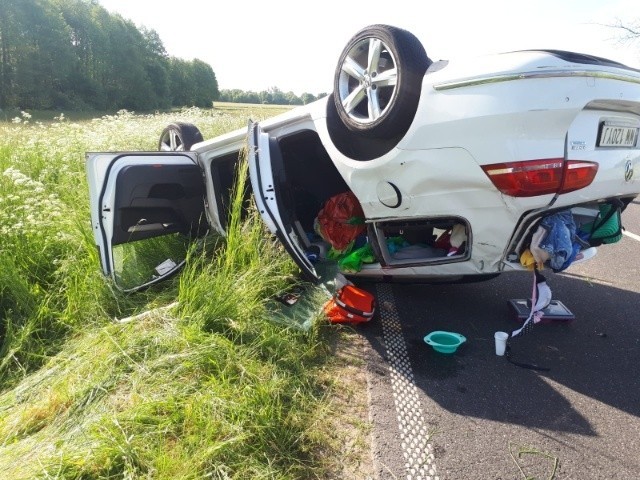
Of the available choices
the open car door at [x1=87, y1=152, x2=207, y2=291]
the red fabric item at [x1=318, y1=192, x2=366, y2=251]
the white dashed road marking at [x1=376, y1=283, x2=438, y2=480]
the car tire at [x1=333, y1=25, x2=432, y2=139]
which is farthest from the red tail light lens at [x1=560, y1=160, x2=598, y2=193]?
the open car door at [x1=87, y1=152, x2=207, y2=291]

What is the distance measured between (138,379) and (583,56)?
2.96 meters

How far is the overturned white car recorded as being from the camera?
2.03 metres

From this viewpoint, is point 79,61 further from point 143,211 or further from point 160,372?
point 160,372

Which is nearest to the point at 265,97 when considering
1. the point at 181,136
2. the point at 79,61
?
the point at 79,61

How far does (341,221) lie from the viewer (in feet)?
11.2

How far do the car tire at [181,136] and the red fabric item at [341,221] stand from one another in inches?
73.1

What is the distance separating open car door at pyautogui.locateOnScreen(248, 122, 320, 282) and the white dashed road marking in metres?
0.68

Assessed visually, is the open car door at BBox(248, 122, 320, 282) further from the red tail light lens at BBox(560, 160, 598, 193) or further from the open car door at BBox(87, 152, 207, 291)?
the red tail light lens at BBox(560, 160, 598, 193)

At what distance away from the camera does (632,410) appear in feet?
6.92

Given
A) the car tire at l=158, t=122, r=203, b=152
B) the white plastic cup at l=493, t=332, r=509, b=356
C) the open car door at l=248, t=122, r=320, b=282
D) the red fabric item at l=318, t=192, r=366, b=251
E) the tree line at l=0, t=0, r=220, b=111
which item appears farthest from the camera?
the tree line at l=0, t=0, r=220, b=111

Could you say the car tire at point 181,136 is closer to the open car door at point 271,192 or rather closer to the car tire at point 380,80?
the open car door at point 271,192

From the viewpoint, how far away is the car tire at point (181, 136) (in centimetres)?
440

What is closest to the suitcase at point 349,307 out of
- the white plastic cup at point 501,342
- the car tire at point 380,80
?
the white plastic cup at point 501,342

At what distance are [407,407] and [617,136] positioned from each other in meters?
1.93
